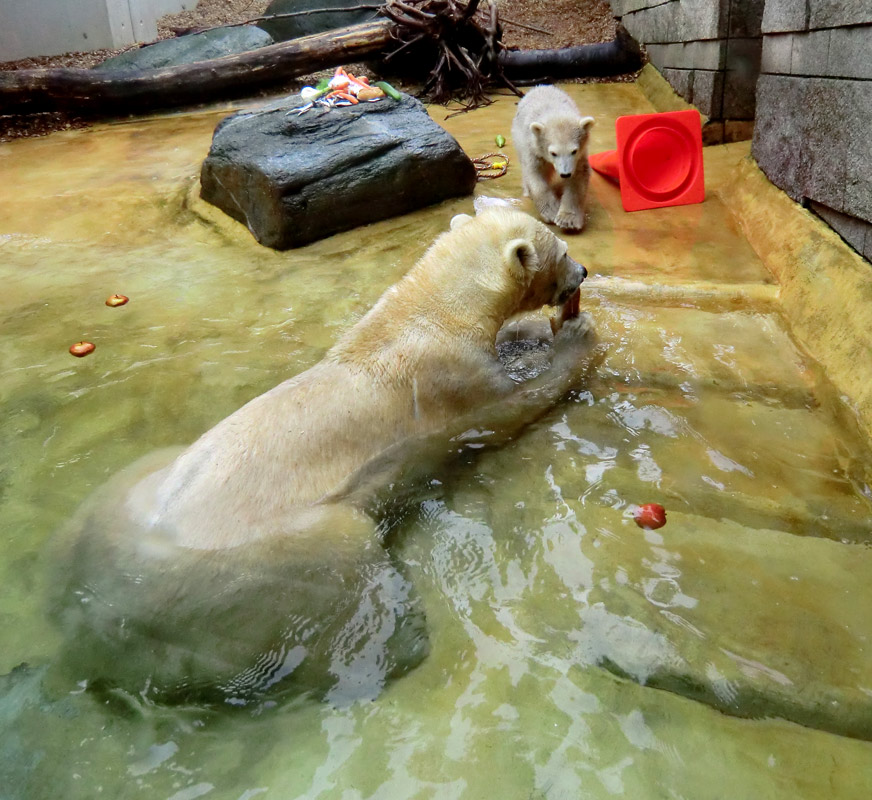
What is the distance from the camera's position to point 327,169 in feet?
19.0

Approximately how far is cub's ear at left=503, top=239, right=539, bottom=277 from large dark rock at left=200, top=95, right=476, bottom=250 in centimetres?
286

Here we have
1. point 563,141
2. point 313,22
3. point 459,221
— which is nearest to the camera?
point 459,221

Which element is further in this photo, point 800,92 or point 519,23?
point 519,23

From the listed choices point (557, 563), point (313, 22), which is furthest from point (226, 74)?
point (557, 563)

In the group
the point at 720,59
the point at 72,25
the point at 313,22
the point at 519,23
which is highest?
the point at 72,25

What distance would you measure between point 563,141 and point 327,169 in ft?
6.28

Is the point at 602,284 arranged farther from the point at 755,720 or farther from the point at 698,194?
the point at 755,720

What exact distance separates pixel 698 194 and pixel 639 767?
202 inches

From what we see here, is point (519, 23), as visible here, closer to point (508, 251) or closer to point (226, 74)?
point (226, 74)

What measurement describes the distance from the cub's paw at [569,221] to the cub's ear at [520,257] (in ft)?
7.44

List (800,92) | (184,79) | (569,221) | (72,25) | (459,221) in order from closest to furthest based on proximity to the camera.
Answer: (459,221) < (800,92) < (569,221) < (184,79) < (72,25)

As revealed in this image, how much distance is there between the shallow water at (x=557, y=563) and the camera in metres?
1.87

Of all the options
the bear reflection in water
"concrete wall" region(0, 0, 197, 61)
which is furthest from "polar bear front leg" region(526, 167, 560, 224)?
"concrete wall" region(0, 0, 197, 61)

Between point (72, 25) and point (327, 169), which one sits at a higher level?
point (72, 25)
